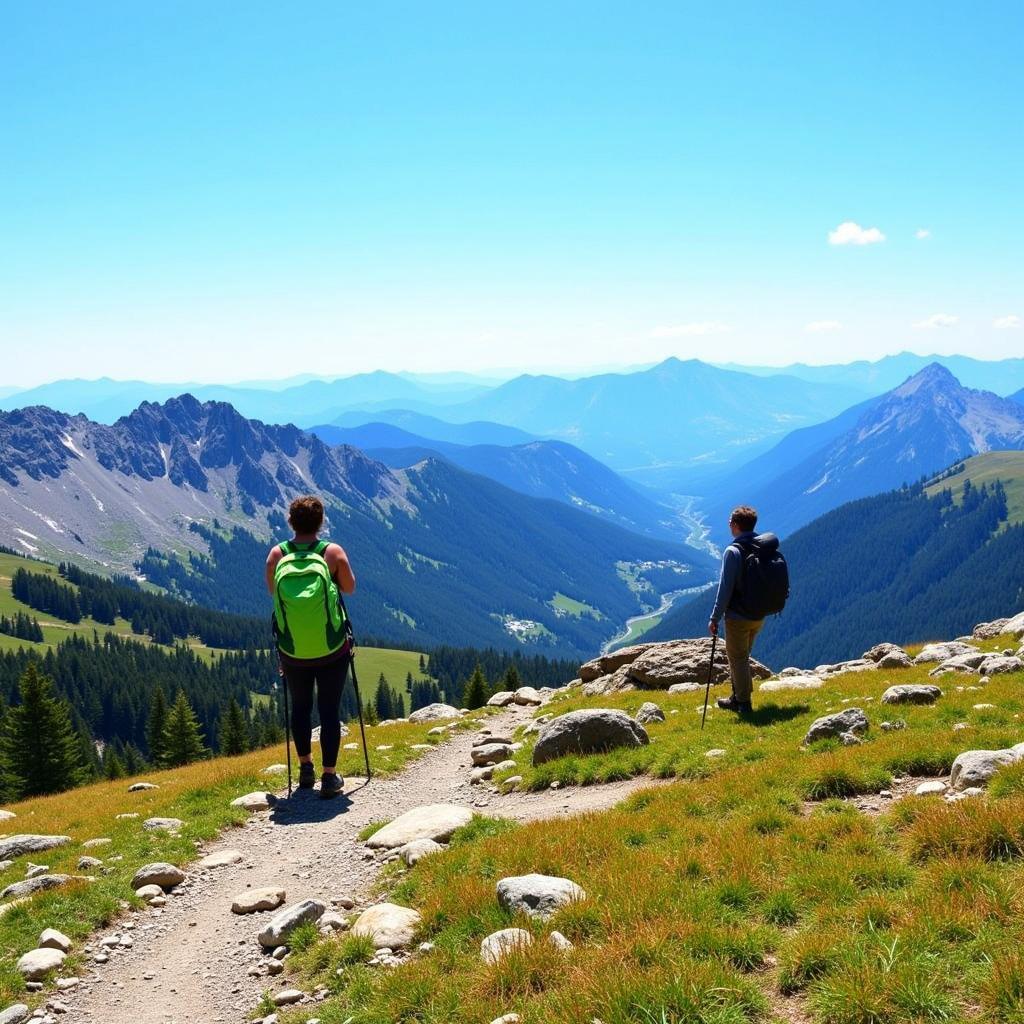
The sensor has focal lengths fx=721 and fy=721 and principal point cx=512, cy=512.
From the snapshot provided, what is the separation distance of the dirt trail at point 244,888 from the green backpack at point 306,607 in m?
3.24

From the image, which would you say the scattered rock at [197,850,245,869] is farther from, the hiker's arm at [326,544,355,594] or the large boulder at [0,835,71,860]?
the hiker's arm at [326,544,355,594]

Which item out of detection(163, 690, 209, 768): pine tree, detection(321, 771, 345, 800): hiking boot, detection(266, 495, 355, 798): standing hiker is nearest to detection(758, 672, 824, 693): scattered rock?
detection(321, 771, 345, 800): hiking boot

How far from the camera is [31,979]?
8.34 m

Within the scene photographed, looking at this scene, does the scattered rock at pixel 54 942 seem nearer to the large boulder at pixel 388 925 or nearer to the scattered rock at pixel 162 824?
the large boulder at pixel 388 925

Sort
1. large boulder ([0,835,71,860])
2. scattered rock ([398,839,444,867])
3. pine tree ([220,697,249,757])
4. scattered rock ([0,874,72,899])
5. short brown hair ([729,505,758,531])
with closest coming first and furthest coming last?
scattered rock ([398,839,444,867]), scattered rock ([0,874,72,899]), large boulder ([0,835,71,860]), short brown hair ([729,505,758,531]), pine tree ([220,697,249,757])

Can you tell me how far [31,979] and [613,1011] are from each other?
23.4 ft

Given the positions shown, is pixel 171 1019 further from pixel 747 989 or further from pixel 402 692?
pixel 402 692

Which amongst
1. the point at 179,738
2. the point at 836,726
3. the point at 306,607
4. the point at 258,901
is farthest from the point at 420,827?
the point at 179,738

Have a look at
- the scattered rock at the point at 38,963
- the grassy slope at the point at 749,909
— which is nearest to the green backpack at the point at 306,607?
the grassy slope at the point at 749,909

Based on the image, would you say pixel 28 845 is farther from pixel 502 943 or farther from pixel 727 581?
pixel 727 581

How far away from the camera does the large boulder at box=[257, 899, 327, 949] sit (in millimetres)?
8656

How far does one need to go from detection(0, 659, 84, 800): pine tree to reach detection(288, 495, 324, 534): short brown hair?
48.9m

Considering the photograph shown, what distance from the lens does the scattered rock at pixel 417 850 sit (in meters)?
10.3

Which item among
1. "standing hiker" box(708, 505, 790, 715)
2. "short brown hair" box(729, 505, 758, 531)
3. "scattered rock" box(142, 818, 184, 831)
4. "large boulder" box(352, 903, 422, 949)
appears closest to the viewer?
"large boulder" box(352, 903, 422, 949)
